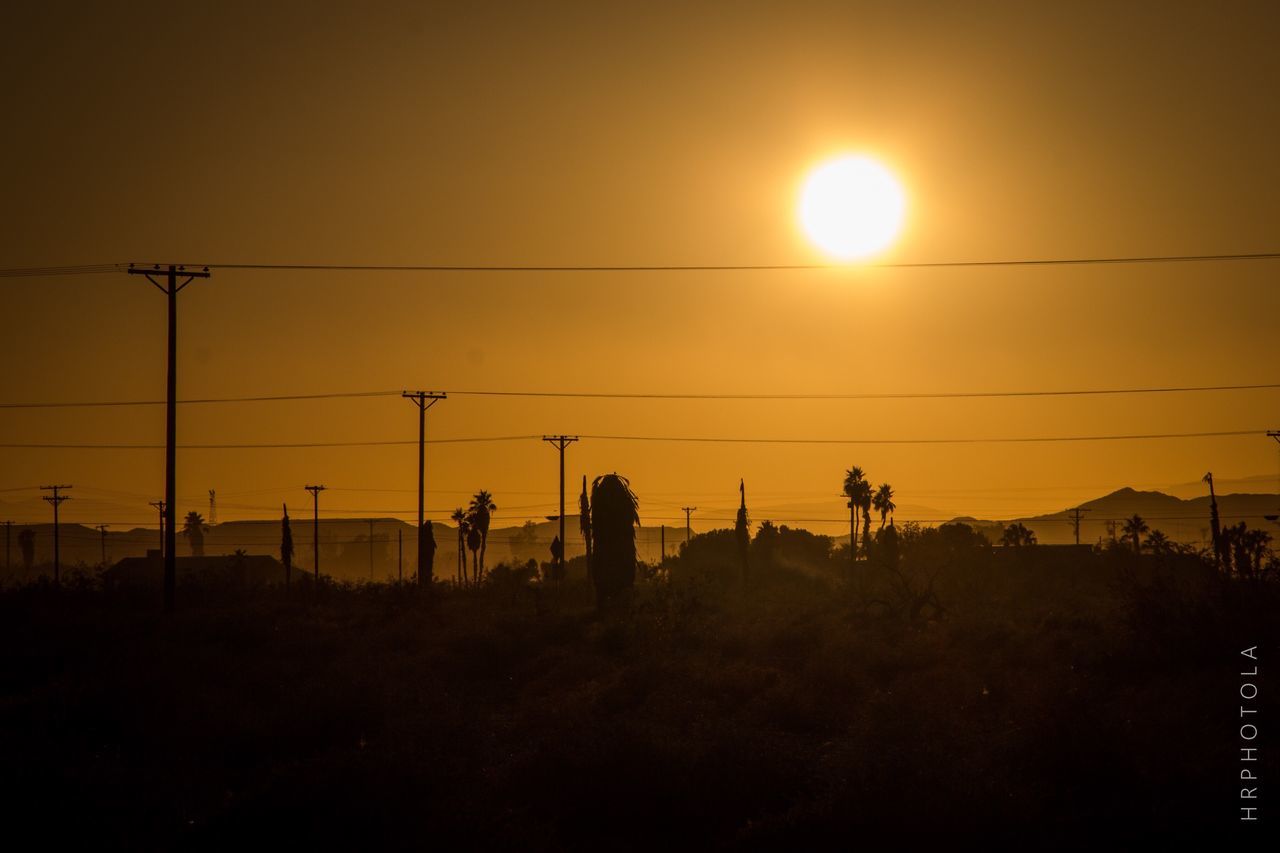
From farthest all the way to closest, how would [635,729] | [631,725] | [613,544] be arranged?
1. [613,544]
2. [631,725]
3. [635,729]

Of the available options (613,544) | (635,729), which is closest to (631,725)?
(635,729)

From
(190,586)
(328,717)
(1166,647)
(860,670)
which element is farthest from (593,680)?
(190,586)

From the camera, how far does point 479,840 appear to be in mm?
12453

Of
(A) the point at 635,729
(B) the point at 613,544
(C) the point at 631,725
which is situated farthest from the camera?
(B) the point at 613,544

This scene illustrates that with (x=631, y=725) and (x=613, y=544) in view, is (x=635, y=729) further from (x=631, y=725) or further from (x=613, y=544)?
(x=613, y=544)

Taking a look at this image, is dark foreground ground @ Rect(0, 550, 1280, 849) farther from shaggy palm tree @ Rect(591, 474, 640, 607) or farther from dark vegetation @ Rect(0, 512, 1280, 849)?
shaggy palm tree @ Rect(591, 474, 640, 607)

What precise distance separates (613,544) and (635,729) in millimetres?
25613

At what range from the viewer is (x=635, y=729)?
57.3 ft

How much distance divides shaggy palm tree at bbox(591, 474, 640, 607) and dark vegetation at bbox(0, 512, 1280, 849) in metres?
3.94

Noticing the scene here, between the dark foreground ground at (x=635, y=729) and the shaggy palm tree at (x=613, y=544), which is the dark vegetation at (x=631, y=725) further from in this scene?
the shaggy palm tree at (x=613, y=544)

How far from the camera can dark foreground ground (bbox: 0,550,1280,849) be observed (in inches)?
516

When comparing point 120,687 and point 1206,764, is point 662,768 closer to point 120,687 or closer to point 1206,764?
point 1206,764

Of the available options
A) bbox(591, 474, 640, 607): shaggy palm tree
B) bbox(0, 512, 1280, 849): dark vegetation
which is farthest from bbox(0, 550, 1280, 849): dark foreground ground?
bbox(591, 474, 640, 607): shaggy palm tree

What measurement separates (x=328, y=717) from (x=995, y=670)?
15.6 m
